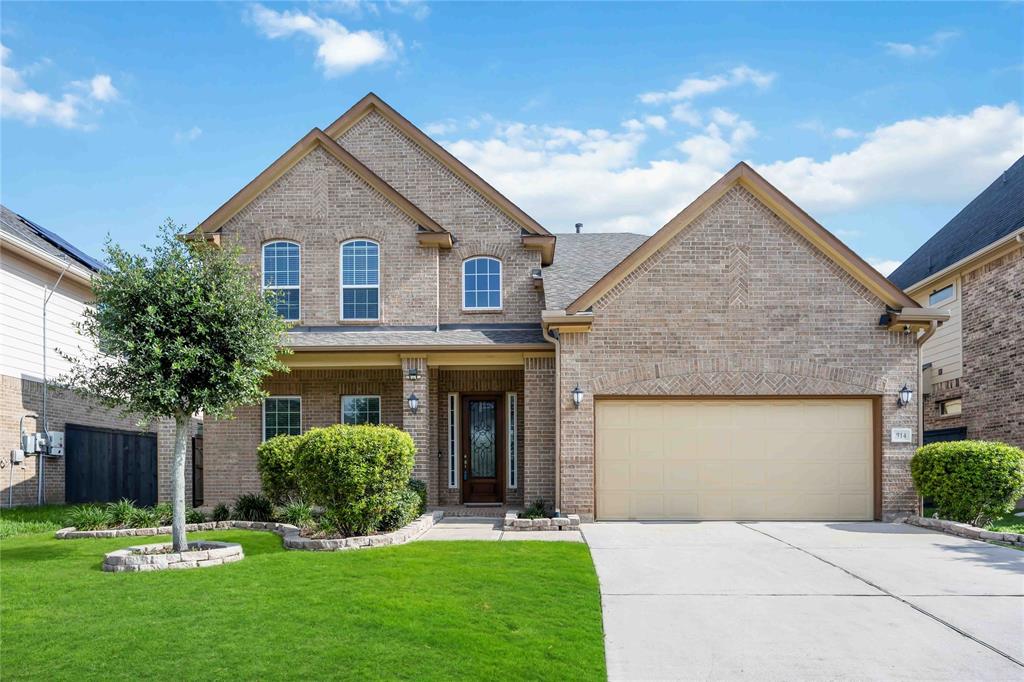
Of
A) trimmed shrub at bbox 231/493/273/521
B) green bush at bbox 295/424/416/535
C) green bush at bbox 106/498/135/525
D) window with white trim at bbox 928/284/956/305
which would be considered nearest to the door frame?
trimmed shrub at bbox 231/493/273/521

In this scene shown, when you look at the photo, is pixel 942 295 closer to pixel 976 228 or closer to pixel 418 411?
pixel 976 228

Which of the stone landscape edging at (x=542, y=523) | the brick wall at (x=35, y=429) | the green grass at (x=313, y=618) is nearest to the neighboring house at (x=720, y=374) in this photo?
the stone landscape edging at (x=542, y=523)

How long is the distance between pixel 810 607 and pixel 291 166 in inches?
533

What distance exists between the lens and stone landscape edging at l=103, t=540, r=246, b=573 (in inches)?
378

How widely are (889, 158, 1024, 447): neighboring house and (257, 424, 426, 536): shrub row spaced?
13.8m

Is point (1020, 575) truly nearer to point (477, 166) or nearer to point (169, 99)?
point (477, 166)

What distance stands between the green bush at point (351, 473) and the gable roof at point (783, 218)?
181 inches

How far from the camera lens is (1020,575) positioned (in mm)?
9391

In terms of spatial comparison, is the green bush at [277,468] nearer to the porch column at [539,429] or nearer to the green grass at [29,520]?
the green grass at [29,520]

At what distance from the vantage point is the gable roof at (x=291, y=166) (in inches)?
650

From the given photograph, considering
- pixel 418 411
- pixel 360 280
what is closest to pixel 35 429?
pixel 360 280

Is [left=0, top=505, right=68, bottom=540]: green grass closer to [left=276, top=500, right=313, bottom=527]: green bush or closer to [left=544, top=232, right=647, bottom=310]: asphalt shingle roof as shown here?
[left=276, top=500, right=313, bottom=527]: green bush

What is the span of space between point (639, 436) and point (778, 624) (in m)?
7.08

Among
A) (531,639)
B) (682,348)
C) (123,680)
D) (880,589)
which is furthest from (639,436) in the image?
(123,680)
